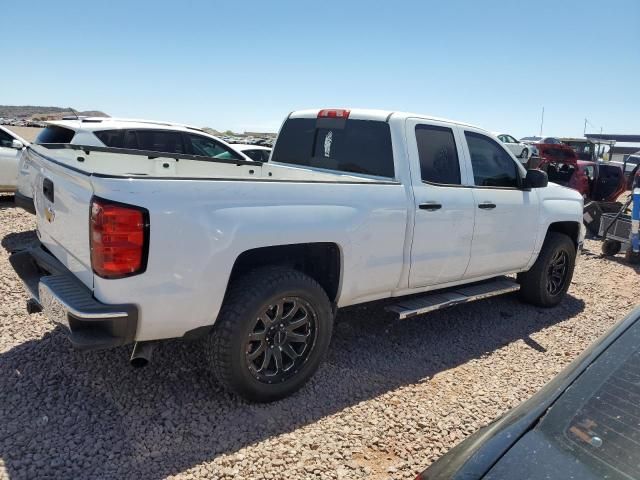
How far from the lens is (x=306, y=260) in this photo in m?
3.64

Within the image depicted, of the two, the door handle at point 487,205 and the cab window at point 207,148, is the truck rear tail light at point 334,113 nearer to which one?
the door handle at point 487,205

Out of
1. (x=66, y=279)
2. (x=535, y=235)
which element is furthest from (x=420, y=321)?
(x=66, y=279)

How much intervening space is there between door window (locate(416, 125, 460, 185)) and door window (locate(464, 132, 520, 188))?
10.8 inches

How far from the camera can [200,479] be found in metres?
2.56

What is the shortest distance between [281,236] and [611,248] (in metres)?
7.56

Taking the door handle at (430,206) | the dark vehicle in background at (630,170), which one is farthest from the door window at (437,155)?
the dark vehicle in background at (630,170)

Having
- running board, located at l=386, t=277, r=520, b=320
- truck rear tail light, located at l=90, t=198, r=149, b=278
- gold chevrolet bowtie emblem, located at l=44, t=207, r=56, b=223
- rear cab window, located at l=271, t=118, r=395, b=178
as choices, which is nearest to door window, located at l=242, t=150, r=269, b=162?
rear cab window, located at l=271, t=118, r=395, b=178

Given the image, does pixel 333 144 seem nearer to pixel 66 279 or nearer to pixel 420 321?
pixel 420 321

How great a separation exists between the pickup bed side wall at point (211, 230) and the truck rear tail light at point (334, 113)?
112 centimetres

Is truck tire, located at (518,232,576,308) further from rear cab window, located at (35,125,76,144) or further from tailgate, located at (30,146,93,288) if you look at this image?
rear cab window, located at (35,125,76,144)

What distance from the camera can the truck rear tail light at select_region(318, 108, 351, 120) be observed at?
14.3 ft

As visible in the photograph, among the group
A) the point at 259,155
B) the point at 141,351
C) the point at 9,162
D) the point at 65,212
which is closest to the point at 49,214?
the point at 65,212

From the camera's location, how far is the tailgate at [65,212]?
2721 millimetres

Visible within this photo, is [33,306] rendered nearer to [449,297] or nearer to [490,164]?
[449,297]
